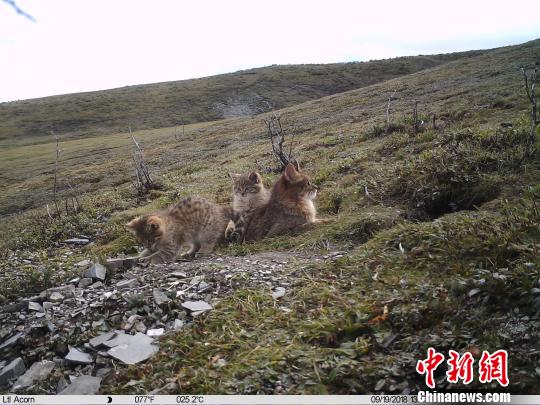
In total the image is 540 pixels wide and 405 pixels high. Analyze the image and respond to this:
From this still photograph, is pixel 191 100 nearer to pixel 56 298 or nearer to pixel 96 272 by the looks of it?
pixel 96 272

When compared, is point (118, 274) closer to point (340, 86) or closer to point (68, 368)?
point (68, 368)

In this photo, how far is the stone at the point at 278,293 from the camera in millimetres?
6304

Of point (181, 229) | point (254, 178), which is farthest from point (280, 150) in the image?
point (181, 229)

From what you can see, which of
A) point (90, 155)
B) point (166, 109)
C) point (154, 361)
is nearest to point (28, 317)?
point (154, 361)

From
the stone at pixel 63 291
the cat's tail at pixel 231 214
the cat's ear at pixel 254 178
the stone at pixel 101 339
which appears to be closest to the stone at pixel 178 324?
the stone at pixel 101 339

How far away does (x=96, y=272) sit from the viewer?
8.59 meters

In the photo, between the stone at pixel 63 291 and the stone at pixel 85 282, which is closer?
the stone at pixel 63 291

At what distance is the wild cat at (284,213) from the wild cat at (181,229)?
60 cm

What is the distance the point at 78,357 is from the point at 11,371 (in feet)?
2.99

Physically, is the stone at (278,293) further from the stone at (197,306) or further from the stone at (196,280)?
the stone at (196,280)

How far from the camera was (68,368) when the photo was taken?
5637 millimetres

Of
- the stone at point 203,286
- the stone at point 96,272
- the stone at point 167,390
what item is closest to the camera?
the stone at point 167,390

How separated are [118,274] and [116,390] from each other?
13.3ft

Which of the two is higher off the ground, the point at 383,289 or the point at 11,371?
the point at 383,289
